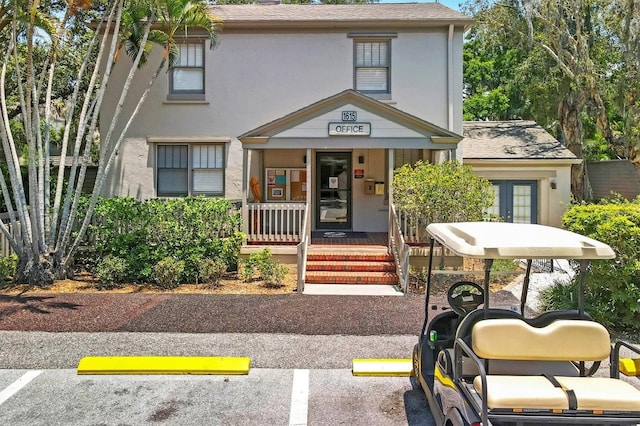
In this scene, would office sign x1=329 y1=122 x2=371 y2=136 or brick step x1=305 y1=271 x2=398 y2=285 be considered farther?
office sign x1=329 y1=122 x2=371 y2=136

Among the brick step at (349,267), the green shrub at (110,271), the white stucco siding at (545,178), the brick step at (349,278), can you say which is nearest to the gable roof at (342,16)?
the white stucco siding at (545,178)

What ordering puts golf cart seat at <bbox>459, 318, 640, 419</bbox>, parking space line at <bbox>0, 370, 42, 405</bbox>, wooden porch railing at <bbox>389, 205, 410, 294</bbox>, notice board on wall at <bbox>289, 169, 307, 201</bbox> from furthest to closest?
notice board on wall at <bbox>289, 169, 307, 201</bbox> → wooden porch railing at <bbox>389, 205, 410, 294</bbox> → parking space line at <bbox>0, 370, 42, 405</bbox> → golf cart seat at <bbox>459, 318, 640, 419</bbox>

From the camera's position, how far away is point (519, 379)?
3521 mm

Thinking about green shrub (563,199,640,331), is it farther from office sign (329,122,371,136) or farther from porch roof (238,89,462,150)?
office sign (329,122,371,136)

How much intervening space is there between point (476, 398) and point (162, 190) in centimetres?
Answer: 1238

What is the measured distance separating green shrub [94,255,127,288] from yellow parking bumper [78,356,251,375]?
4.13 m

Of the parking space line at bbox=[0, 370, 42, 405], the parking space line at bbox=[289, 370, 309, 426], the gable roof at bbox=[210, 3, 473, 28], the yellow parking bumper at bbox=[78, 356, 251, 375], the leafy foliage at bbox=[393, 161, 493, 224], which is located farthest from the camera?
the gable roof at bbox=[210, 3, 473, 28]

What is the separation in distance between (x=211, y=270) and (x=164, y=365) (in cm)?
458

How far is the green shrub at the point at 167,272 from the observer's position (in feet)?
32.8

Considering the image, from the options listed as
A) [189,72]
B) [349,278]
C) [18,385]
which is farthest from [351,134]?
[18,385]

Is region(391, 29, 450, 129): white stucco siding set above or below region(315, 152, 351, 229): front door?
above

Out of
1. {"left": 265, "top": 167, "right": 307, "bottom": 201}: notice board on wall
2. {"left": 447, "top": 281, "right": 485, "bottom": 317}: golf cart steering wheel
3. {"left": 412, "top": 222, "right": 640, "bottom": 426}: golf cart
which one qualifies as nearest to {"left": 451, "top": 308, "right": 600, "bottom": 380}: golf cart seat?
{"left": 412, "top": 222, "right": 640, "bottom": 426}: golf cart

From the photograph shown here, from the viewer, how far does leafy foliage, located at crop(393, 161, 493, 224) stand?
10.2m

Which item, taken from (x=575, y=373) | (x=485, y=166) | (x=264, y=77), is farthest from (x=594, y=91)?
(x=575, y=373)
